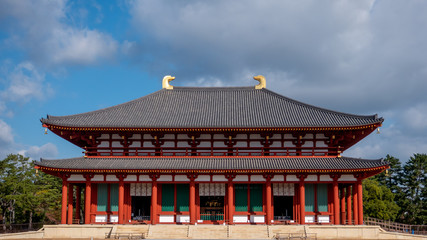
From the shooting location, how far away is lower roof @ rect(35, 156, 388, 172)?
34125 millimetres

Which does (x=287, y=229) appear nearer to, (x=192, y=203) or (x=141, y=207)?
(x=192, y=203)

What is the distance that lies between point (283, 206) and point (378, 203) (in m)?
23.6

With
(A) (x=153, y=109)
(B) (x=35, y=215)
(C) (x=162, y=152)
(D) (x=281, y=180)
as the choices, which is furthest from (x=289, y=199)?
(B) (x=35, y=215)

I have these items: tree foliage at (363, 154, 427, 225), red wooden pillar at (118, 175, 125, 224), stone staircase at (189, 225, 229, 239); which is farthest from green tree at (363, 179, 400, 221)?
red wooden pillar at (118, 175, 125, 224)

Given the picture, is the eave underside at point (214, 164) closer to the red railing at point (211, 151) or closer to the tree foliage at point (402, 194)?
the red railing at point (211, 151)

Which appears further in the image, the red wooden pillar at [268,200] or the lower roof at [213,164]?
the red wooden pillar at [268,200]

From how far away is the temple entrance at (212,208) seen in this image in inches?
1442

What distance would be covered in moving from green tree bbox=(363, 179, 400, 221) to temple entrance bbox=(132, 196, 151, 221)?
102ft

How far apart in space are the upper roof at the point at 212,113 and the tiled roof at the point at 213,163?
121 inches

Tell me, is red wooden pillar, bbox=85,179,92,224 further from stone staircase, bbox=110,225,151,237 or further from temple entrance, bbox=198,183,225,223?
temple entrance, bbox=198,183,225,223

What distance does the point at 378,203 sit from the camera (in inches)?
2159

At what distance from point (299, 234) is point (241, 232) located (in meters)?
4.46

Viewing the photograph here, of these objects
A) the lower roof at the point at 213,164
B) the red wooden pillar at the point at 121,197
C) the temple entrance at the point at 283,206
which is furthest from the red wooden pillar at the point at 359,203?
the red wooden pillar at the point at 121,197

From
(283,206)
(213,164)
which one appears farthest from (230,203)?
(283,206)
